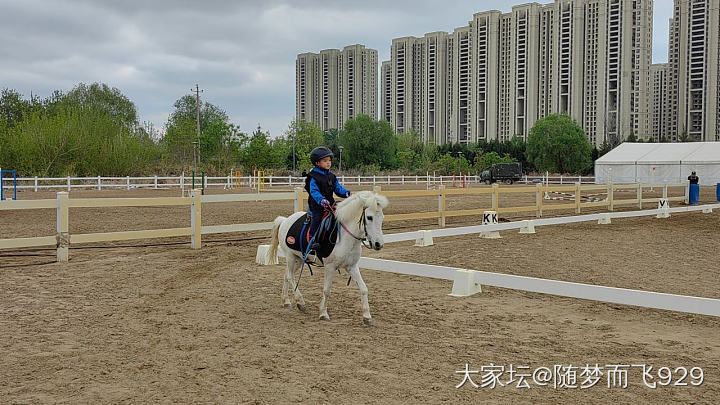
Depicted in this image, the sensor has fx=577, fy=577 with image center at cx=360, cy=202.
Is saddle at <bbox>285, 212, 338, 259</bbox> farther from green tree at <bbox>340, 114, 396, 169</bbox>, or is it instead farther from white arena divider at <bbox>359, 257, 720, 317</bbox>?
green tree at <bbox>340, 114, 396, 169</bbox>

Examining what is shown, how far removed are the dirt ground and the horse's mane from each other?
1101 millimetres

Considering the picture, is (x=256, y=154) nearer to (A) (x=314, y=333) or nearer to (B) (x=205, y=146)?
(B) (x=205, y=146)

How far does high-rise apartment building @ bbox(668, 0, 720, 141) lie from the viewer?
9394cm

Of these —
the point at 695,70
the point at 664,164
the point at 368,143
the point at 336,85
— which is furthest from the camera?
the point at 336,85

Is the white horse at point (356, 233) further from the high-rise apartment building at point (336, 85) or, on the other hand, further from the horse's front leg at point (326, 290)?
the high-rise apartment building at point (336, 85)

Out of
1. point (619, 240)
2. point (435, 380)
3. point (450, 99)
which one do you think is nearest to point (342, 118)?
point (450, 99)

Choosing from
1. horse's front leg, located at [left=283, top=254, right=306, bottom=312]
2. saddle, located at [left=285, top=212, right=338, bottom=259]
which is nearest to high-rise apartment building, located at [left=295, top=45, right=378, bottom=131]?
horse's front leg, located at [left=283, top=254, right=306, bottom=312]

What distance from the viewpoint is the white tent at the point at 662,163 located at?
46.4 m

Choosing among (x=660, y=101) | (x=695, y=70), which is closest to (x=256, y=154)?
(x=695, y=70)

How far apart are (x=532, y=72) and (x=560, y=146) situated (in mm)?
38830

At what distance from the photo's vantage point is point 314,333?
5555mm

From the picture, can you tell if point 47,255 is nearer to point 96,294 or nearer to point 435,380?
point 96,294

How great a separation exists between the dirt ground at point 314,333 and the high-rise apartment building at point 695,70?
97.8 meters

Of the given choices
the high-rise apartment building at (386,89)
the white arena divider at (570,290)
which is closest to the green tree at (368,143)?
the high-rise apartment building at (386,89)
